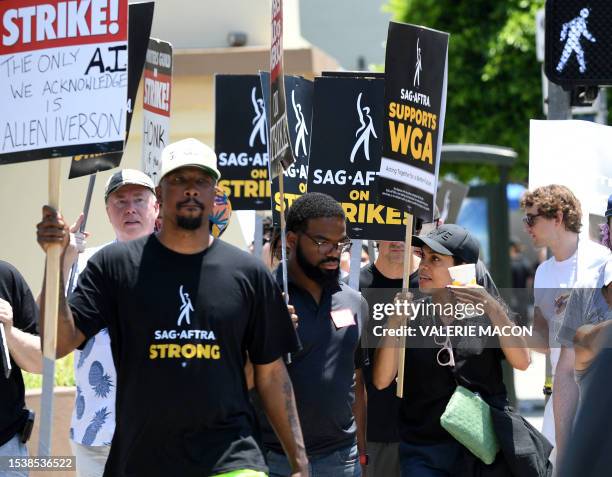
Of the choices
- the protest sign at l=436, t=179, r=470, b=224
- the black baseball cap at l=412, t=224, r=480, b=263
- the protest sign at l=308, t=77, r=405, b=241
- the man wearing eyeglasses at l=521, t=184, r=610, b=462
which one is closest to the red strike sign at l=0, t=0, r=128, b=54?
the black baseball cap at l=412, t=224, r=480, b=263

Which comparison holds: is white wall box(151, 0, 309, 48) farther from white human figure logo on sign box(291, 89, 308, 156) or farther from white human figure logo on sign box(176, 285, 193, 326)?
white human figure logo on sign box(176, 285, 193, 326)

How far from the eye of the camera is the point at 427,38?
269 inches

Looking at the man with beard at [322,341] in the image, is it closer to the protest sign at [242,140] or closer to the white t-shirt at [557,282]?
the white t-shirt at [557,282]

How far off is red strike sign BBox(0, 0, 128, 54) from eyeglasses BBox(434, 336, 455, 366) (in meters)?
2.19

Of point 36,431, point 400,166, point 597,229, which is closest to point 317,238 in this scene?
point 400,166

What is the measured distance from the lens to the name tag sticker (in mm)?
6051

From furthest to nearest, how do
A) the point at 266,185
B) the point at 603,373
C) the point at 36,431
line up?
the point at 36,431 → the point at 266,185 → the point at 603,373

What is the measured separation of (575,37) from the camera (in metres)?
6.50

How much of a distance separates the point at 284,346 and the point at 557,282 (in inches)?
99.6

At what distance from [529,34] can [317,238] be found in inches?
637

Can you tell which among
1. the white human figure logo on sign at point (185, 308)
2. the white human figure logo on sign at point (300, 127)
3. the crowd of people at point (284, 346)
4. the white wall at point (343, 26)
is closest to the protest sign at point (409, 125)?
the crowd of people at point (284, 346)

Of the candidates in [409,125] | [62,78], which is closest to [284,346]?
[62,78]

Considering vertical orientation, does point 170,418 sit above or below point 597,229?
below

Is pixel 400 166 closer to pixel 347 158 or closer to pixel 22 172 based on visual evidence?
pixel 347 158
